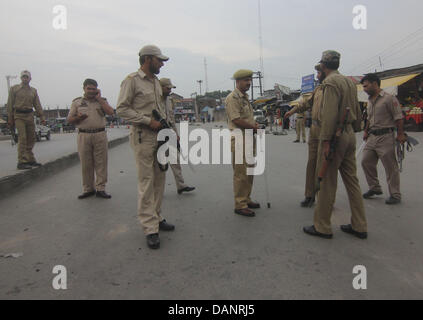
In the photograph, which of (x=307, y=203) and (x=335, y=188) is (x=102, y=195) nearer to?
(x=307, y=203)

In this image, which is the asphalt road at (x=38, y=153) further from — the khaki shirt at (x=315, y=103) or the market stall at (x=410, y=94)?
the market stall at (x=410, y=94)

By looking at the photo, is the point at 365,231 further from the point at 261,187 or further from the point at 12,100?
the point at 12,100

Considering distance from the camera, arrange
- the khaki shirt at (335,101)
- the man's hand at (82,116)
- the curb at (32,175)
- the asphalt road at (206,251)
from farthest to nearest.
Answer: the curb at (32,175) < the man's hand at (82,116) < the khaki shirt at (335,101) < the asphalt road at (206,251)

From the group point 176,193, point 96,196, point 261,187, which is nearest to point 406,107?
point 261,187

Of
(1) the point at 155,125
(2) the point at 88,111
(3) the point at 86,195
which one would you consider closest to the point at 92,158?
(3) the point at 86,195

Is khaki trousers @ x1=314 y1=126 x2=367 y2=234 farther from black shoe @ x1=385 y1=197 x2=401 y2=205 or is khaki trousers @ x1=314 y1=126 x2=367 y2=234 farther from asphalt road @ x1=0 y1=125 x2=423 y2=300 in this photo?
black shoe @ x1=385 y1=197 x2=401 y2=205

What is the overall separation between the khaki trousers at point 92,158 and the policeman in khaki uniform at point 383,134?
4.25m

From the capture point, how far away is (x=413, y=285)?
219cm

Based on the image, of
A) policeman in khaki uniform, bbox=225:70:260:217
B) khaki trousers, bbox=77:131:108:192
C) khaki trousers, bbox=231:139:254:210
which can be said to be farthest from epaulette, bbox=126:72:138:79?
khaki trousers, bbox=77:131:108:192

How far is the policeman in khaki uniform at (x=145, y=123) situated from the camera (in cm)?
298

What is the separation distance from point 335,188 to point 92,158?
3.85 meters

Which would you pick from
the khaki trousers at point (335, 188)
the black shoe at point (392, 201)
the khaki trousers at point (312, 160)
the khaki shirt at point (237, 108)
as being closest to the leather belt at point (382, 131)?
the black shoe at point (392, 201)

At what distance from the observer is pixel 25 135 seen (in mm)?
5973

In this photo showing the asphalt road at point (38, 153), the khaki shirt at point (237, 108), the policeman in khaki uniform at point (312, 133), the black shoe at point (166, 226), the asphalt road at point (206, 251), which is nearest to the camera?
the asphalt road at point (206, 251)
